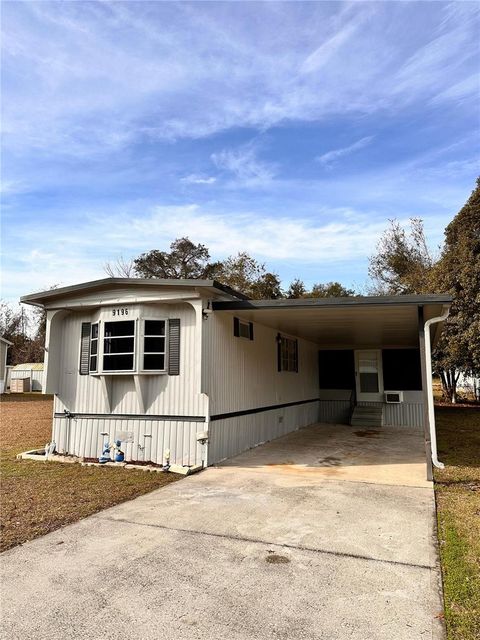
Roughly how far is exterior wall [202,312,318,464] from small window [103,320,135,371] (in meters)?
1.27

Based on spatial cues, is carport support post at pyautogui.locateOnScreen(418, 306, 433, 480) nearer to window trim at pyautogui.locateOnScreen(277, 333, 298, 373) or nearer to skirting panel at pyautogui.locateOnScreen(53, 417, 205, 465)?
skirting panel at pyautogui.locateOnScreen(53, 417, 205, 465)

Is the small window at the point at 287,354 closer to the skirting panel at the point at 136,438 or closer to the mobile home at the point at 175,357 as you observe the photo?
the mobile home at the point at 175,357

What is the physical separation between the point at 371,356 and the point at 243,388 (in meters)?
6.53

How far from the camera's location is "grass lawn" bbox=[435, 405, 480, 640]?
8.27ft

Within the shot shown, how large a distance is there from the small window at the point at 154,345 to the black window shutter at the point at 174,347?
0.11m

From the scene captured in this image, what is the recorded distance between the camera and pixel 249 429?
8438 millimetres

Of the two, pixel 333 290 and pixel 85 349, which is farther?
pixel 333 290

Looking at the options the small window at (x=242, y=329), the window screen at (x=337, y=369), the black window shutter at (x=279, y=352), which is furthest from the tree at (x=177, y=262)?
the small window at (x=242, y=329)

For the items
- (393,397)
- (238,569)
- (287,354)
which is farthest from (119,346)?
(393,397)

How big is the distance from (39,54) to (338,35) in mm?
4731

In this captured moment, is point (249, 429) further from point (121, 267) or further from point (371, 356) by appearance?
point (121, 267)

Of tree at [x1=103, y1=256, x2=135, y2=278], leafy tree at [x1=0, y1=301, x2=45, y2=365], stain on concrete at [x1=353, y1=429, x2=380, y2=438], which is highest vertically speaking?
tree at [x1=103, y1=256, x2=135, y2=278]

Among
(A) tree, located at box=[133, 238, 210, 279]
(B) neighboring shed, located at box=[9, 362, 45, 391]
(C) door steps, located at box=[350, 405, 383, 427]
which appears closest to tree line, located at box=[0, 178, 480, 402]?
(A) tree, located at box=[133, 238, 210, 279]

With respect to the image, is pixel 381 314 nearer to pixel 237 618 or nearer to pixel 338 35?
pixel 338 35
